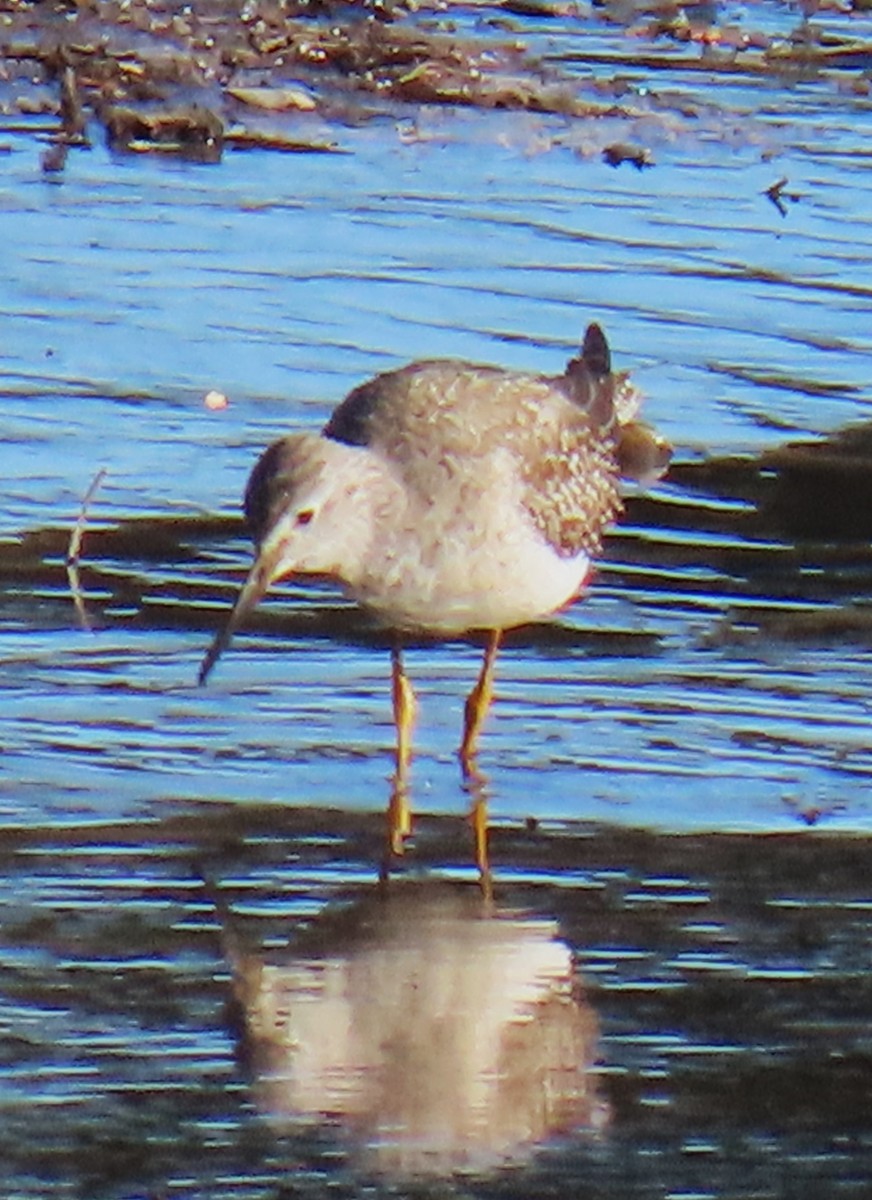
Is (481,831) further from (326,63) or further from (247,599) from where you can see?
(326,63)

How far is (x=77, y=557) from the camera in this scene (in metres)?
7.99

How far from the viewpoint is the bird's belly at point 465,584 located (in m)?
7.09

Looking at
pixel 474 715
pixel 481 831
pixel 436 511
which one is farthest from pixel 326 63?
pixel 481 831

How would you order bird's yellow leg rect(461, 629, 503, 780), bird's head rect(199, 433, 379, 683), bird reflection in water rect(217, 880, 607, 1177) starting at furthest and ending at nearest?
bird's yellow leg rect(461, 629, 503, 780) → bird's head rect(199, 433, 379, 683) → bird reflection in water rect(217, 880, 607, 1177)

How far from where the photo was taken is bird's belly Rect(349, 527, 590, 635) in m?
7.09

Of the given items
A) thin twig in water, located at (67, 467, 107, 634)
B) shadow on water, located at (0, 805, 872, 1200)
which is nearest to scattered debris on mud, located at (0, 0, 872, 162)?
thin twig in water, located at (67, 467, 107, 634)

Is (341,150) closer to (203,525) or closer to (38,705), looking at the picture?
(203,525)

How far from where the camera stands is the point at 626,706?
7281 millimetres

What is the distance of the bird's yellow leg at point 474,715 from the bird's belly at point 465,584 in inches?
4.6

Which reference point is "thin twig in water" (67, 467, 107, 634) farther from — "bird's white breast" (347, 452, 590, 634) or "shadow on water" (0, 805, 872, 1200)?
"shadow on water" (0, 805, 872, 1200)

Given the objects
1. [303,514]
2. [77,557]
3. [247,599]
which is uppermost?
[303,514]

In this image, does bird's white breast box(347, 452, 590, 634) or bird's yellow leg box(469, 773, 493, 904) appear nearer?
bird's yellow leg box(469, 773, 493, 904)

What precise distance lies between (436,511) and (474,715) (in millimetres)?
471

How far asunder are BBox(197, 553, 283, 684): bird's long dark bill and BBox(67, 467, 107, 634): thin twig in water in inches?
34.4
